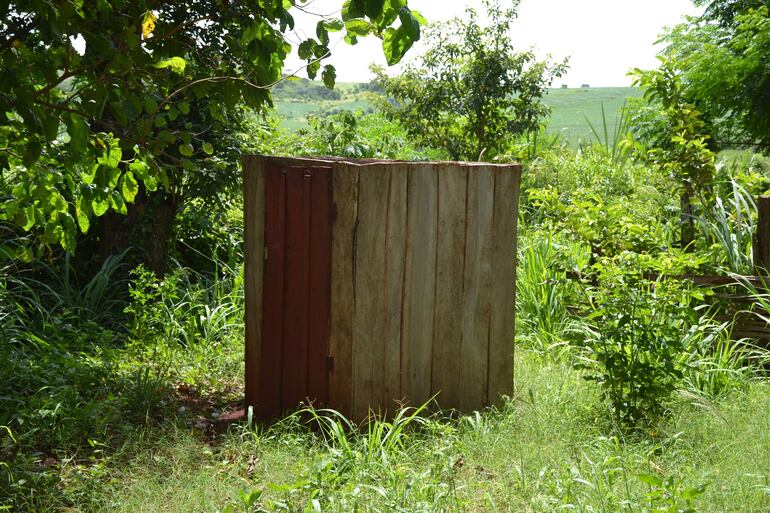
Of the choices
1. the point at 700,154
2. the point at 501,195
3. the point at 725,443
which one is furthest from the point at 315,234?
the point at 700,154

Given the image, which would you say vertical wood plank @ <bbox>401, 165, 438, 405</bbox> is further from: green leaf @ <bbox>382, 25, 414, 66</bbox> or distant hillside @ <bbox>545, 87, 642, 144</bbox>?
distant hillside @ <bbox>545, 87, 642, 144</bbox>

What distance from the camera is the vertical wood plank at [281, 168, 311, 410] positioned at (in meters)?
4.39

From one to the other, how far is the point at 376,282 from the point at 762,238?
341 centimetres

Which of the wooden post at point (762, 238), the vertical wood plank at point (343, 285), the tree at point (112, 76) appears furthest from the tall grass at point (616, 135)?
the tree at point (112, 76)

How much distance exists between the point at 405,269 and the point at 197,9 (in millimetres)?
3039

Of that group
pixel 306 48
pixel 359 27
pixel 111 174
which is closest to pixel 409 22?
pixel 359 27

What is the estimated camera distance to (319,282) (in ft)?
14.3

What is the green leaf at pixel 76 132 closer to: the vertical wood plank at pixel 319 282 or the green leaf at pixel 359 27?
the green leaf at pixel 359 27

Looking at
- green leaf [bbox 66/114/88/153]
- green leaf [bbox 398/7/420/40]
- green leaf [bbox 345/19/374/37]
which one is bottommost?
green leaf [bbox 66/114/88/153]

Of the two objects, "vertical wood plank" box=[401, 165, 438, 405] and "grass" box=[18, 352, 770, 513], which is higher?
"vertical wood plank" box=[401, 165, 438, 405]

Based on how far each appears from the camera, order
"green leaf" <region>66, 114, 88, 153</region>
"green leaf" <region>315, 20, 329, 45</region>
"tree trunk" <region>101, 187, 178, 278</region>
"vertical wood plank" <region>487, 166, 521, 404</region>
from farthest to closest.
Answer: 1. "tree trunk" <region>101, 187, 178, 278</region>
2. "vertical wood plank" <region>487, 166, 521, 404</region>
3. "green leaf" <region>315, 20, 329, 45</region>
4. "green leaf" <region>66, 114, 88, 153</region>

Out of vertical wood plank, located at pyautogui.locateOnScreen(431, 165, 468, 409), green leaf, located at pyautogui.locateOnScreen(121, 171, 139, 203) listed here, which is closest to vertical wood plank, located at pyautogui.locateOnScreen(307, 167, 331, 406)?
vertical wood plank, located at pyautogui.locateOnScreen(431, 165, 468, 409)

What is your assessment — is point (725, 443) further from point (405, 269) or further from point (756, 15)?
point (756, 15)

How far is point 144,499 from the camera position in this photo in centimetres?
366
